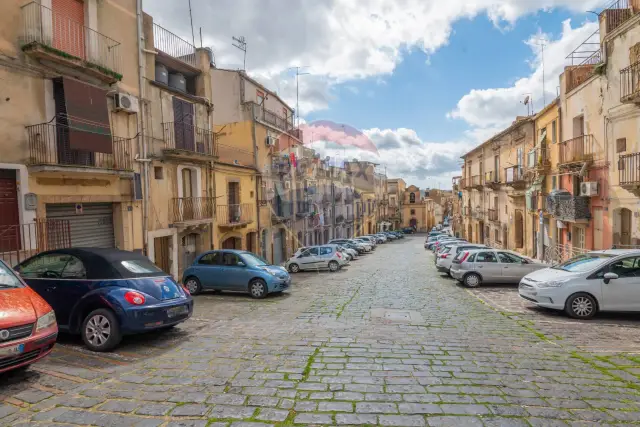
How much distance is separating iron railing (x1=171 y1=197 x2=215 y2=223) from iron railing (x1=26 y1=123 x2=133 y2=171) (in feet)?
11.9

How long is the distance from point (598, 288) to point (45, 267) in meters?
11.5

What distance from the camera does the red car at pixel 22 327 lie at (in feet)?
A: 14.5

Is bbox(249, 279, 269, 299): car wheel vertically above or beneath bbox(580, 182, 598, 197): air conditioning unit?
beneath

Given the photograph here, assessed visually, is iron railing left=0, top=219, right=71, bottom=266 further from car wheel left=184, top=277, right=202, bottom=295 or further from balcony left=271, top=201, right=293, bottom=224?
balcony left=271, top=201, right=293, bottom=224

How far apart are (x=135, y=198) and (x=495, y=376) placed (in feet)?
40.2

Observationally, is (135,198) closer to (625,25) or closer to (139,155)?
(139,155)

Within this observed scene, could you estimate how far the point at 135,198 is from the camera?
44.6ft

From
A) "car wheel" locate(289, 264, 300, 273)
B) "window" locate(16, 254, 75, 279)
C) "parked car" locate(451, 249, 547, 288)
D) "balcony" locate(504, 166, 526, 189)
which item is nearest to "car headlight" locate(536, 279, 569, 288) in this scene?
"parked car" locate(451, 249, 547, 288)

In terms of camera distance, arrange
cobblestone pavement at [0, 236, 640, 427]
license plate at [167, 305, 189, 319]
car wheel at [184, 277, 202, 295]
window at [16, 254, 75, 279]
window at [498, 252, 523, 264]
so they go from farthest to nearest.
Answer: window at [498, 252, 523, 264]
car wheel at [184, 277, 202, 295]
window at [16, 254, 75, 279]
license plate at [167, 305, 189, 319]
cobblestone pavement at [0, 236, 640, 427]

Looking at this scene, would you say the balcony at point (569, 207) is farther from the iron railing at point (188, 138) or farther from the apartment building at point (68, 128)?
the apartment building at point (68, 128)

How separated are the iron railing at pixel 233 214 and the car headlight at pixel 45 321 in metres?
14.5

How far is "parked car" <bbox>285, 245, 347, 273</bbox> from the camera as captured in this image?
23.5m

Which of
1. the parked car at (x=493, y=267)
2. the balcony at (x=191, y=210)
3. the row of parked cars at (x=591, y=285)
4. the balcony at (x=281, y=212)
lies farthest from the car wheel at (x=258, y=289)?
the balcony at (x=281, y=212)

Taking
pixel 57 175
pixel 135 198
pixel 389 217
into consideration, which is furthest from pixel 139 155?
pixel 389 217
